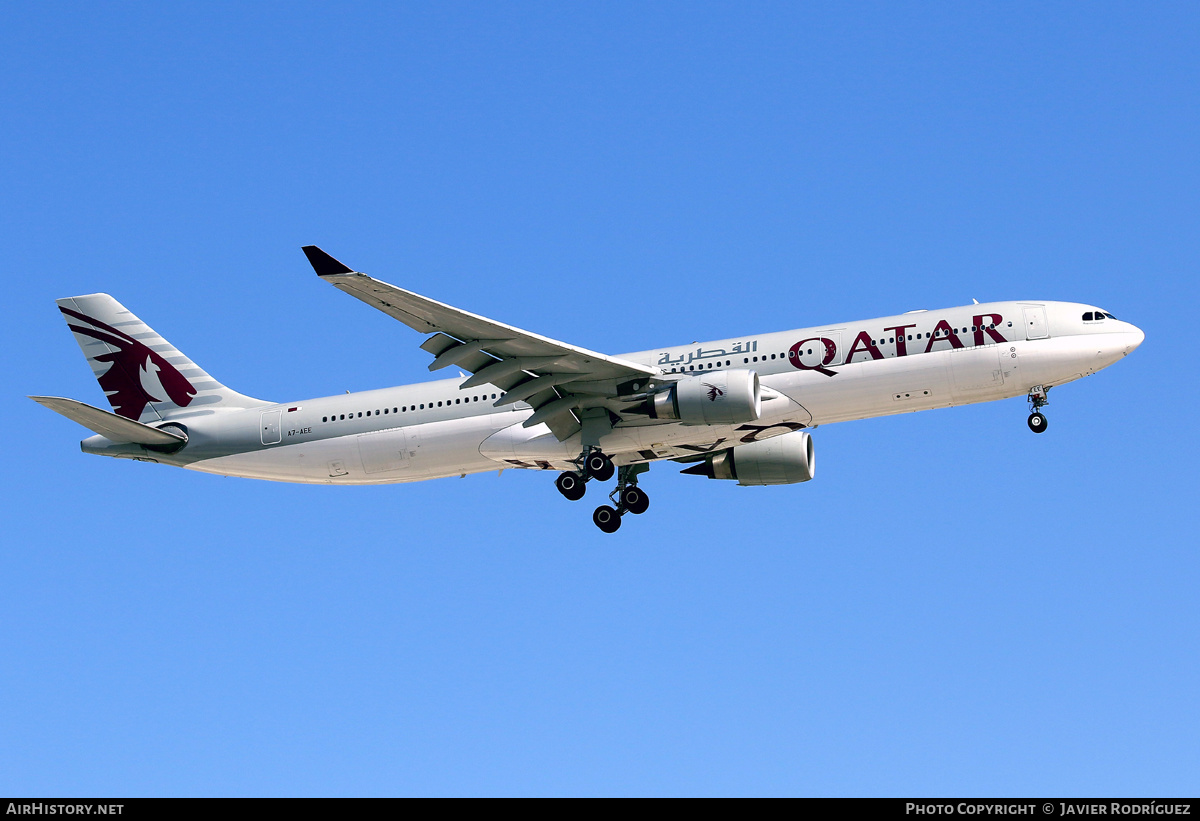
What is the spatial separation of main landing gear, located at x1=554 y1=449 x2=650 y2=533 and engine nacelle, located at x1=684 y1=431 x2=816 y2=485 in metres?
2.60

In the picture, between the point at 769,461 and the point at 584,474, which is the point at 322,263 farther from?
the point at 769,461

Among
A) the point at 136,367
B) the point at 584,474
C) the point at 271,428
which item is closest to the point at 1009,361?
the point at 584,474

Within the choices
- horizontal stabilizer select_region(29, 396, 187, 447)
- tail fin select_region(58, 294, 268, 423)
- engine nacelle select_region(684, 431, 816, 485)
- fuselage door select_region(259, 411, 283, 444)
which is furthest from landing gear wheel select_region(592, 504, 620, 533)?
horizontal stabilizer select_region(29, 396, 187, 447)

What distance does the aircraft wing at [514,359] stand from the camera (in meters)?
31.7

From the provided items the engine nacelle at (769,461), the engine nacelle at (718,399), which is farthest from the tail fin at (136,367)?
the engine nacelle at (769,461)

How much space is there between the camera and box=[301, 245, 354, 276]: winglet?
30.9m

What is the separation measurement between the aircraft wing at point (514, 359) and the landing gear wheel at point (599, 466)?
1127 millimetres

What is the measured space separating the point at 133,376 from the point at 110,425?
13.8ft

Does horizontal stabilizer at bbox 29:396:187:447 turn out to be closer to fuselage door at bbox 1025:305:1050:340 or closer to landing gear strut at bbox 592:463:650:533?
landing gear strut at bbox 592:463:650:533

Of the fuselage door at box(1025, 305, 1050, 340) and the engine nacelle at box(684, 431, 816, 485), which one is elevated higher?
the fuselage door at box(1025, 305, 1050, 340)
